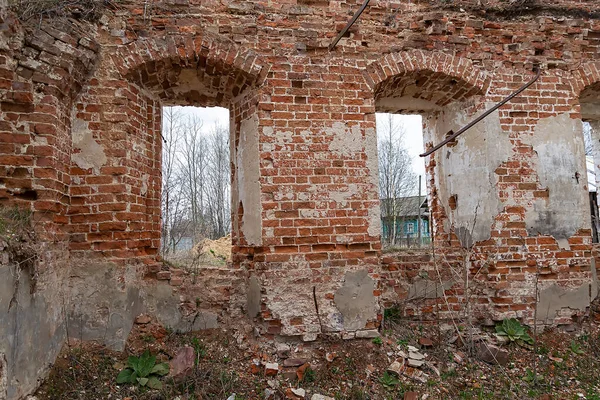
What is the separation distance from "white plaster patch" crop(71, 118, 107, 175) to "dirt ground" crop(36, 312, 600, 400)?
5.22ft

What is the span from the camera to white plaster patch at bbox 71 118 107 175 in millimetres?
4092

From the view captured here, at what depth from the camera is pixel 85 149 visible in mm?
4102

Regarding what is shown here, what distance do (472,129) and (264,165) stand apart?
2.53m

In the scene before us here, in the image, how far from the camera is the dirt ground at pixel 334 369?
369cm

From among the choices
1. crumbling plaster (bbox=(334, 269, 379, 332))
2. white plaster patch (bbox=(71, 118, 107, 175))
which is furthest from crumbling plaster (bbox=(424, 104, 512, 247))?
white plaster patch (bbox=(71, 118, 107, 175))

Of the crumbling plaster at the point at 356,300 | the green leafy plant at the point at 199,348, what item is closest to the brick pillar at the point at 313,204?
the crumbling plaster at the point at 356,300

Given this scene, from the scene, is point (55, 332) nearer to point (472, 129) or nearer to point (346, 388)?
point (346, 388)

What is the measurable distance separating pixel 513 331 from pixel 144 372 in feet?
12.4

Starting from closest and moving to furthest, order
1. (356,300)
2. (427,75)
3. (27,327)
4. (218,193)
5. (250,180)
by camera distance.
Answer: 1. (27,327)
2. (356,300)
3. (250,180)
4. (427,75)
5. (218,193)

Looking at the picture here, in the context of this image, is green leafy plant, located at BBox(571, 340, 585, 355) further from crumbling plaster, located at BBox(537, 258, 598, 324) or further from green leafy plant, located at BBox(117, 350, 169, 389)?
green leafy plant, located at BBox(117, 350, 169, 389)

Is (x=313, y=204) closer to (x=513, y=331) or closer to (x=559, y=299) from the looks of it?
(x=513, y=331)

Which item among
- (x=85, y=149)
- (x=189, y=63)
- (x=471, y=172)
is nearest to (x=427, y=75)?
(x=471, y=172)

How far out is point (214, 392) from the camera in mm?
3734

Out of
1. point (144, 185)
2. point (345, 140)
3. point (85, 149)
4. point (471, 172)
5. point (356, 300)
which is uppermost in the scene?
point (345, 140)
